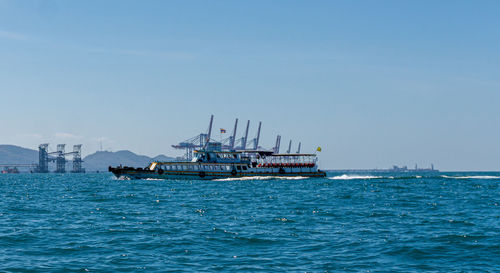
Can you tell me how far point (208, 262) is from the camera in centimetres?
1973

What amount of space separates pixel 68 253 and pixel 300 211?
20.1m

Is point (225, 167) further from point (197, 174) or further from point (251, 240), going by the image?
point (251, 240)

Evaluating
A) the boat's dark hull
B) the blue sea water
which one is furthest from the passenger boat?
the blue sea water

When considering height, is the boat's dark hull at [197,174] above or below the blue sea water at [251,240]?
above

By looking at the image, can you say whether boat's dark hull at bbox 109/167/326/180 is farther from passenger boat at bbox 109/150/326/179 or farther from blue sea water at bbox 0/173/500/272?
blue sea water at bbox 0/173/500/272

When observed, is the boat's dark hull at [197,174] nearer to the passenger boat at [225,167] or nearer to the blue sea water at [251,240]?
the passenger boat at [225,167]

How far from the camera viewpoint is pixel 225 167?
109 metres

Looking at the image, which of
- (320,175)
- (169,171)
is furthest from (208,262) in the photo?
(320,175)

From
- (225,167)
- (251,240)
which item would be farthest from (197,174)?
(251,240)

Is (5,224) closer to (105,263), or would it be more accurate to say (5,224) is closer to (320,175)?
(105,263)

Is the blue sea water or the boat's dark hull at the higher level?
the boat's dark hull

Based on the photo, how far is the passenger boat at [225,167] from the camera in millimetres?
106188

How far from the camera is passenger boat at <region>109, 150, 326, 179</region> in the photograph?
10619 centimetres

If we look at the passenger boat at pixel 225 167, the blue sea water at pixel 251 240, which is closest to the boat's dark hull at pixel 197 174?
the passenger boat at pixel 225 167
